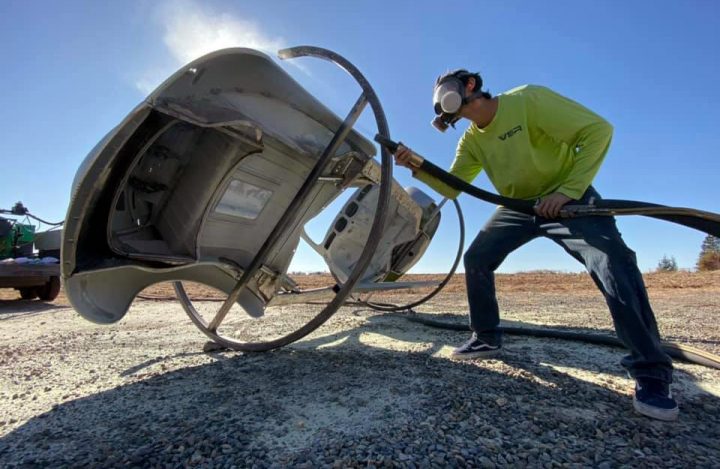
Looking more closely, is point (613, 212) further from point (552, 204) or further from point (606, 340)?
point (606, 340)

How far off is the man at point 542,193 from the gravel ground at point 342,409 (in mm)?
258

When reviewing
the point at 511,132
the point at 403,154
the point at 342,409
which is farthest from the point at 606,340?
the point at 342,409

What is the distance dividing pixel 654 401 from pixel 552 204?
1.07 m

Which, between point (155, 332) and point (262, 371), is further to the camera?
point (155, 332)

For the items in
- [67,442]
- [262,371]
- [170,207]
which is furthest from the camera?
[170,207]

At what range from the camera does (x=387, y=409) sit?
2020 millimetres

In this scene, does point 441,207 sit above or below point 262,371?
above

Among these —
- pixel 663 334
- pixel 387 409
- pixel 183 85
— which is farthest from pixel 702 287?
→ pixel 183 85

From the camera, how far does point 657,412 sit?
190 cm

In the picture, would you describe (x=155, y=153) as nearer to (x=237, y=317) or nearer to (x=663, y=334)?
(x=237, y=317)

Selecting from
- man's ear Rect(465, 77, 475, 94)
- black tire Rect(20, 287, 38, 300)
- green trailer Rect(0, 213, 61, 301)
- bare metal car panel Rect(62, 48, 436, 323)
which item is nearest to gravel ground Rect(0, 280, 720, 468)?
bare metal car panel Rect(62, 48, 436, 323)

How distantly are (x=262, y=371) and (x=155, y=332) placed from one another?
2.31 metres

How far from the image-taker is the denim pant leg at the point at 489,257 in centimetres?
280

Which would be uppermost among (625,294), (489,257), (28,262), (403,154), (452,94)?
(452,94)
